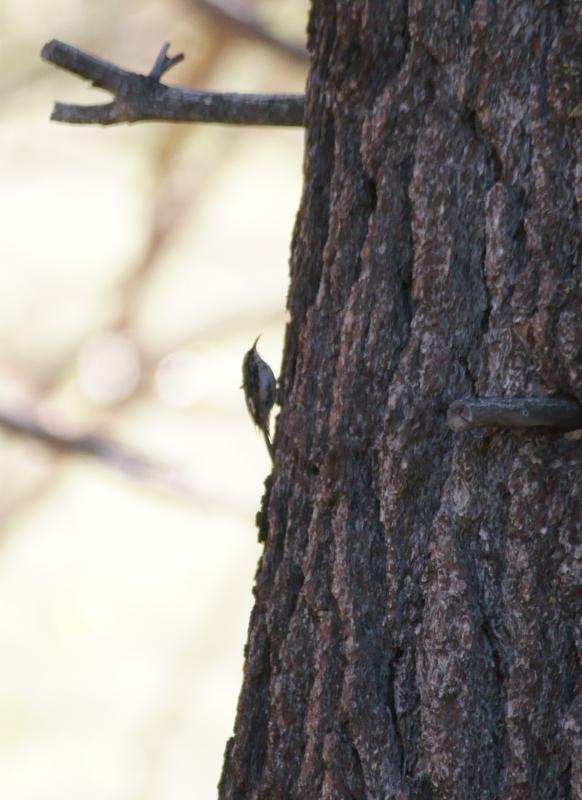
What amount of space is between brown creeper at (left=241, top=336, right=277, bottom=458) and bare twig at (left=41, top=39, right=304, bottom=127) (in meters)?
0.83

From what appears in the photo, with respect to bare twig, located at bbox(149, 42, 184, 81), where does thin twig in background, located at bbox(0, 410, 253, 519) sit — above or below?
above

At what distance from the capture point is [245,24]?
3.76 m

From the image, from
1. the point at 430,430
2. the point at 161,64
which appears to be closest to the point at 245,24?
the point at 161,64

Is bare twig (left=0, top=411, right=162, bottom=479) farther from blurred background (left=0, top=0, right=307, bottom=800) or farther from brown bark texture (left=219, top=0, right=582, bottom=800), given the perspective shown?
brown bark texture (left=219, top=0, right=582, bottom=800)

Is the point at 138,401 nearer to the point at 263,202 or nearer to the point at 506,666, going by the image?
the point at 263,202

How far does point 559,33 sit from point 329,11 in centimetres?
33

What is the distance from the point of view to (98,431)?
4.05 m

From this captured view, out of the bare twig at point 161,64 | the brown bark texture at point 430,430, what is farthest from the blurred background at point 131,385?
the brown bark texture at point 430,430

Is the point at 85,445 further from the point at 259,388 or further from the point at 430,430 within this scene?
the point at 430,430

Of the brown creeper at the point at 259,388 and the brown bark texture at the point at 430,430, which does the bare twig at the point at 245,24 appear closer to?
the brown creeper at the point at 259,388

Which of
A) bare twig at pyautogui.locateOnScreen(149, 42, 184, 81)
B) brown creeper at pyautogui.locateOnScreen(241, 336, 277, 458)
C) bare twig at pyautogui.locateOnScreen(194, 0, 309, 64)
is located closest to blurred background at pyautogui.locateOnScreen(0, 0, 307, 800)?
bare twig at pyautogui.locateOnScreen(194, 0, 309, 64)

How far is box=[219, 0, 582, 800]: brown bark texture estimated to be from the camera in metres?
1.12

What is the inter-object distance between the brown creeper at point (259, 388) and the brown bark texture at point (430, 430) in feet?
3.53

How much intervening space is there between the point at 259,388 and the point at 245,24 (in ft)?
5.91
